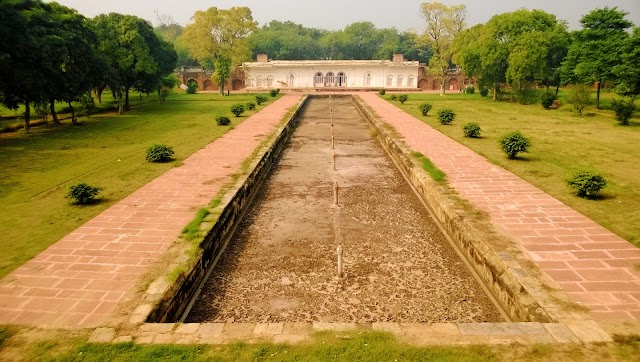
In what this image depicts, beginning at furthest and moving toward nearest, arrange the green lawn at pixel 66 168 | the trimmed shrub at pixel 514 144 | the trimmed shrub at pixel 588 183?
1. the trimmed shrub at pixel 514 144
2. the trimmed shrub at pixel 588 183
3. the green lawn at pixel 66 168

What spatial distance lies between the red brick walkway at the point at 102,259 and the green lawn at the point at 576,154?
617cm

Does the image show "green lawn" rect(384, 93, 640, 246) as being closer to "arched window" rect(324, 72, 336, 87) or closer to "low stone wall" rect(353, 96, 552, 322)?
"low stone wall" rect(353, 96, 552, 322)

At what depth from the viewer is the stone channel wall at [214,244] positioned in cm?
409

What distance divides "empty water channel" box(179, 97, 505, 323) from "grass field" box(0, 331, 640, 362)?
1.04 meters

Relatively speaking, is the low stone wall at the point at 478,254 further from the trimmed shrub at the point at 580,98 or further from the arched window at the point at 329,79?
the arched window at the point at 329,79

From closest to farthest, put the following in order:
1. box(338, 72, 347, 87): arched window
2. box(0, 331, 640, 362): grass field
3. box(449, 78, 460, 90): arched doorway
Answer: box(0, 331, 640, 362): grass field, box(338, 72, 347, 87): arched window, box(449, 78, 460, 90): arched doorway

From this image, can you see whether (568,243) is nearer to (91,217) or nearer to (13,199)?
(91,217)

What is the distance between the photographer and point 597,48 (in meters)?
23.2

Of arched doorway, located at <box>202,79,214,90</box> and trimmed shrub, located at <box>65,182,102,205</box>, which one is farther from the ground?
arched doorway, located at <box>202,79,214,90</box>

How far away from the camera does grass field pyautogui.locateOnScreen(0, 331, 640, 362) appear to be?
3.16 m

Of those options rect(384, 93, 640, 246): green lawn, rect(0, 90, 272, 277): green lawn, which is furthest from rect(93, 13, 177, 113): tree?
rect(384, 93, 640, 246): green lawn

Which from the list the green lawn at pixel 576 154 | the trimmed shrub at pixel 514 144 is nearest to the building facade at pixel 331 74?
the green lawn at pixel 576 154

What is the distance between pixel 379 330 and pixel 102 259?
11.1 ft

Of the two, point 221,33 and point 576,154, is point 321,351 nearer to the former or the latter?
point 576,154
